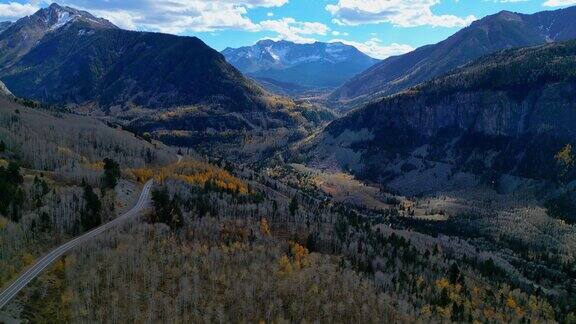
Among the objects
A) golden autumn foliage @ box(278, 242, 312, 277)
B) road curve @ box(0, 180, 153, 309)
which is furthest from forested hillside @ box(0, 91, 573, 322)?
road curve @ box(0, 180, 153, 309)

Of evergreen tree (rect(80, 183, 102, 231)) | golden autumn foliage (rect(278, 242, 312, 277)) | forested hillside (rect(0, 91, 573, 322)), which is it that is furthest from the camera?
evergreen tree (rect(80, 183, 102, 231))

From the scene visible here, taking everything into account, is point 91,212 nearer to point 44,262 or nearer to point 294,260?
point 44,262

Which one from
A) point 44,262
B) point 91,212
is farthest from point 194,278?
point 91,212

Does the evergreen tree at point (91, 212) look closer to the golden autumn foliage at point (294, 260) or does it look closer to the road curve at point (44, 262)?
the road curve at point (44, 262)

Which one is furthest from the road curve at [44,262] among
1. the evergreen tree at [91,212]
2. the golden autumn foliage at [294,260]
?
the golden autumn foliage at [294,260]

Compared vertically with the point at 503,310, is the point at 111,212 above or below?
above

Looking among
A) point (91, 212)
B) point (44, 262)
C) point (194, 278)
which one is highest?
point (91, 212)

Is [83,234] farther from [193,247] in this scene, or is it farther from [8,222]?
[193,247]

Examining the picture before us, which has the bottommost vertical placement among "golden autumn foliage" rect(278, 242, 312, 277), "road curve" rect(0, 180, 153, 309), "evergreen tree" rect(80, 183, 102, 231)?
"golden autumn foliage" rect(278, 242, 312, 277)

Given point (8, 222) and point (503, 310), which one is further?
point (503, 310)

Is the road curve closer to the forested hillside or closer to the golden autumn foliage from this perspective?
the forested hillside

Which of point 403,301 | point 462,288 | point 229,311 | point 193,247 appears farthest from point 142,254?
point 462,288
